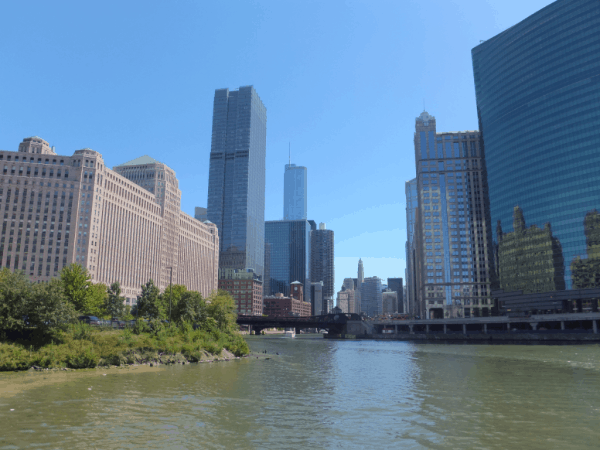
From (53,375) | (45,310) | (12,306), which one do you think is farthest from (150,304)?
(53,375)

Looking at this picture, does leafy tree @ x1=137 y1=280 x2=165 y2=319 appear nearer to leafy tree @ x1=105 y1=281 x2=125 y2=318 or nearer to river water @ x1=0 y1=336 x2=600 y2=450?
leafy tree @ x1=105 y1=281 x2=125 y2=318

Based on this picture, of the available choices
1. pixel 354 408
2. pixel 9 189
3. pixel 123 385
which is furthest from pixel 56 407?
pixel 9 189

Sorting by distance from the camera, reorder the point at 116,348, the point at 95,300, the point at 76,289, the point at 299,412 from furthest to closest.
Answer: the point at 95,300, the point at 76,289, the point at 116,348, the point at 299,412

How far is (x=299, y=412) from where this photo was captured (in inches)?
1398

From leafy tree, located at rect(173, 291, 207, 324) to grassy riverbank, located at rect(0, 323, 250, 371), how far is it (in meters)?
7.14

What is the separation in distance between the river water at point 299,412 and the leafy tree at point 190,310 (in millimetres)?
41647

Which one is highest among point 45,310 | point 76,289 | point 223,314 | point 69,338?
point 76,289

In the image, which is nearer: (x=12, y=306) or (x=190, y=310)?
(x=12, y=306)

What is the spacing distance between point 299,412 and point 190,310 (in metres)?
69.9

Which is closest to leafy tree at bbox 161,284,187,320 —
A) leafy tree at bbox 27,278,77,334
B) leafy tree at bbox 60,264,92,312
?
leafy tree at bbox 60,264,92,312

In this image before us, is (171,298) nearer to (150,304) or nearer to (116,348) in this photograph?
(150,304)

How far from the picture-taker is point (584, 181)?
19425 cm

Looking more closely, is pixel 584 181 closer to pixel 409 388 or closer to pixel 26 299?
pixel 409 388

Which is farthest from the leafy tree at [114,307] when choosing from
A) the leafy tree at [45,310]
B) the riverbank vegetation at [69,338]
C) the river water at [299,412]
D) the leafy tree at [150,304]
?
the river water at [299,412]
